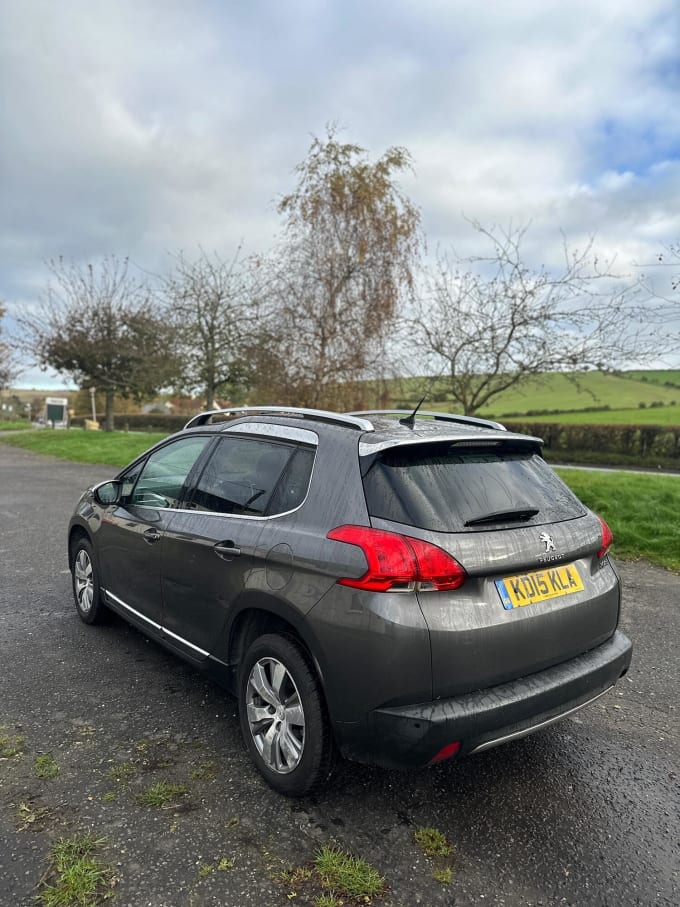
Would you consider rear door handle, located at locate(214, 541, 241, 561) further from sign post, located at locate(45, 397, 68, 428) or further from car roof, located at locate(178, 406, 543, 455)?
sign post, located at locate(45, 397, 68, 428)

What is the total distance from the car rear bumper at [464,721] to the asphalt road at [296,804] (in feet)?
1.27

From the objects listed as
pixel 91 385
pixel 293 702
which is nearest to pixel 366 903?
pixel 293 702

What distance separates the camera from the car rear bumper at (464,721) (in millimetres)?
2143

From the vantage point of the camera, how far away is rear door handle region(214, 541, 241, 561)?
9.20 ft

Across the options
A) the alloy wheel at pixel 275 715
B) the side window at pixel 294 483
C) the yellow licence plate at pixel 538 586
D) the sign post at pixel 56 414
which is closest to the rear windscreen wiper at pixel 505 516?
the yellow licence plate at pixel 538 586

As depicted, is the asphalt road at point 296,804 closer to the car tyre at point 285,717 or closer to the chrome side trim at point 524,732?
the car tyre at point 285,717

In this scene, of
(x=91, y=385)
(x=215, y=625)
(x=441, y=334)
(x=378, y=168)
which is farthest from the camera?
(x=91, y=385)

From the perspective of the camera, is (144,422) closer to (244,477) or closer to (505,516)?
(244,477)

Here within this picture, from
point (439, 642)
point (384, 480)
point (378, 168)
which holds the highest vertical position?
point (378, 168)

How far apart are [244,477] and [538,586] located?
5.09ft

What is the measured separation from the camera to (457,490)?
2508 millimetres

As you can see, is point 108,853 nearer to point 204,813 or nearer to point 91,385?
point 204,813

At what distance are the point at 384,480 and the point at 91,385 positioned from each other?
26828mm

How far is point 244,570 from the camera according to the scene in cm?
274
